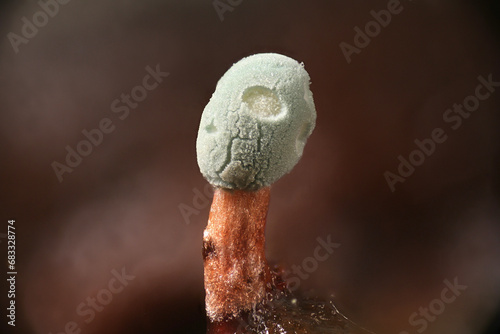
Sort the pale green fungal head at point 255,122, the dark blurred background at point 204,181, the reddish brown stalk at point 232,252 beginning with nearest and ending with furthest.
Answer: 1. the pale green fungal head at point 255,122
2. the reddish brown stalk at point 232,252
3. the dark blurred background at point 204,181

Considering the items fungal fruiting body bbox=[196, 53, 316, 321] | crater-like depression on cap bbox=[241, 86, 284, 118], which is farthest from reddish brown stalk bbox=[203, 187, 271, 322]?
crater-like depression on cap bbox=[241, 86, 284, 118]

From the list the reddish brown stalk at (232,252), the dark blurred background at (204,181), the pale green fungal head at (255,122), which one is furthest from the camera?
the dark blurred background at (204,181)

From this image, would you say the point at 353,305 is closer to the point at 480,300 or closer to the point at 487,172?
the point at 480,300

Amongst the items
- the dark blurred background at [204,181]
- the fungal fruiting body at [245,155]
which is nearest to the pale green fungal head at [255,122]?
the fungal fruiting body at [245,155]

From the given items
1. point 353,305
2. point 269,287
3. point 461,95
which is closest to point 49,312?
point 269,287

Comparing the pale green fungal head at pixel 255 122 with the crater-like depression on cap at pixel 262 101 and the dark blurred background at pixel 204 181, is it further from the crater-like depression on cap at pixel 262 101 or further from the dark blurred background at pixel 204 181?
the dark blurred background at pixel 204 181

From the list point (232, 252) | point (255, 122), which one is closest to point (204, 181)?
point (232, 252)

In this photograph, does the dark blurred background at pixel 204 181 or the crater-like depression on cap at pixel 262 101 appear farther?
the dark blurred background at pixel 204 181

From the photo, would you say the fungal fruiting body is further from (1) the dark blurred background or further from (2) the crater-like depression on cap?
(1) the dark blurred background
